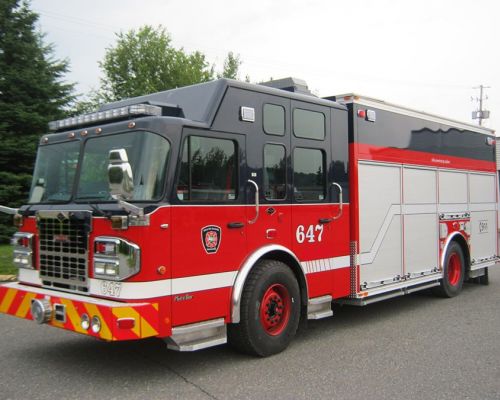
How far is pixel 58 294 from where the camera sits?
16.3 feet

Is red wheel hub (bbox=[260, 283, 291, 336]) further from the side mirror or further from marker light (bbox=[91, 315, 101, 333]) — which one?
the side mirror

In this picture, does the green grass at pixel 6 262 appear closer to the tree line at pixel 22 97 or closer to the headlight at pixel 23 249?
the tree line at pixel 22 97

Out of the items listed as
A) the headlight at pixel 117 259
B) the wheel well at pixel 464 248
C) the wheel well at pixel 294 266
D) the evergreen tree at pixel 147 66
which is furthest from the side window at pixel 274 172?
the evergreen tree at pixel 147 66

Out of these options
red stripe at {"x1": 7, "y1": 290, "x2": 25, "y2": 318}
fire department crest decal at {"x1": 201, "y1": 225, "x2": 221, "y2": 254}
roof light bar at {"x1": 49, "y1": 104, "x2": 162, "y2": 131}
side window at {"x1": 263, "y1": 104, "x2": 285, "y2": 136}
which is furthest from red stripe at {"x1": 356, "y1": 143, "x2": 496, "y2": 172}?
red stripe at {"x1": 7, "y1": 290, "x2": 25, "y2": 318}

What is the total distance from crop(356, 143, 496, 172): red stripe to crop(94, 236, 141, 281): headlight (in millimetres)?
3587

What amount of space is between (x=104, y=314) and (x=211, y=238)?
122cm

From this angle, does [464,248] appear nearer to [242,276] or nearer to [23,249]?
[242,276]

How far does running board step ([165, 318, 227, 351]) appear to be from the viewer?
468cm

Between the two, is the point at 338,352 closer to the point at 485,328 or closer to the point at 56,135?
the point at 485,328

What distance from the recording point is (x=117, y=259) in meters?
4.46

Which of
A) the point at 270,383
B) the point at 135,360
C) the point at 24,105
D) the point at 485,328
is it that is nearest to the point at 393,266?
the point at 485,328

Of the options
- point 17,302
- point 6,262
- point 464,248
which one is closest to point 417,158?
point 464,248

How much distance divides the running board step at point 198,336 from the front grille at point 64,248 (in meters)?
0.95

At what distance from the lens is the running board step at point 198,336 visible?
184 inches
